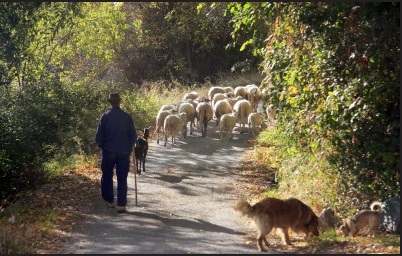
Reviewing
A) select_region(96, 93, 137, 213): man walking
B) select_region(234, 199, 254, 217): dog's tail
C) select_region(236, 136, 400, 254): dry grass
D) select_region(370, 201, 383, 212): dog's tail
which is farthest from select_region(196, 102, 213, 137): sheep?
select_region(234, 199, 254, 217): dog's tail

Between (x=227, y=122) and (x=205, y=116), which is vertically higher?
(x=205, y=116)

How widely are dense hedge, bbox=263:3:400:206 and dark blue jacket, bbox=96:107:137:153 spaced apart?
3.22 meters

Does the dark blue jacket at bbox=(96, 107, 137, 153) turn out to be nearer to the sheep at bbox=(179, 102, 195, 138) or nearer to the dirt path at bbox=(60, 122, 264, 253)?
the dirt path at bbox=(60, 122, 264, 253)

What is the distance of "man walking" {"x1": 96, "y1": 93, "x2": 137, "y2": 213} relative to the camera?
1107 centimetres

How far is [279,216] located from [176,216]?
2.76m

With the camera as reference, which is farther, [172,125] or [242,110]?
[242,110]

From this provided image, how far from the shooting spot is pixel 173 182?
1445cm

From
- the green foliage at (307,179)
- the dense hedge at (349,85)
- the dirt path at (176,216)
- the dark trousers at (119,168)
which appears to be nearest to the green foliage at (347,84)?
the dense hedge at (349,85)

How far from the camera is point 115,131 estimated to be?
36.4 feet

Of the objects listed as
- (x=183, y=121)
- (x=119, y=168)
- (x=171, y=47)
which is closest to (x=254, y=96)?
(x=183, y=121)

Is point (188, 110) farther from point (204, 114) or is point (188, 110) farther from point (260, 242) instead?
point (260, 242)

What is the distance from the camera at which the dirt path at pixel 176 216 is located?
8672 mm

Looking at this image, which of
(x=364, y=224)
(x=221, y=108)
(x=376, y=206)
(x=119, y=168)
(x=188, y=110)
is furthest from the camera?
(x=221, y=108)

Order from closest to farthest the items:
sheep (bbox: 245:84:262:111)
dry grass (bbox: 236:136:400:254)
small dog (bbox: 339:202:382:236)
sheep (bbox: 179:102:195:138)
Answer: dry grass (bbox: 236:136:400:254), small dog (bbox: 339:202:382:236), sheep (bbox: 179:102:195:138), sheep (bbox: 245:84:262:111)
